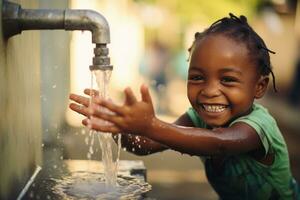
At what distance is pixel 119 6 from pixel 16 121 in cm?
2225

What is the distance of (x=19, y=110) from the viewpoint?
240cm

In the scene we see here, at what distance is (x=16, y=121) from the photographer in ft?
7.66

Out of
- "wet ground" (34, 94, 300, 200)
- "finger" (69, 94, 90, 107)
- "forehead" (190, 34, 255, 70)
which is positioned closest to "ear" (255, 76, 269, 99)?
"forehead" (190, 34, 255, 70)

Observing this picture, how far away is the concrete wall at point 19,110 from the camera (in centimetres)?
214

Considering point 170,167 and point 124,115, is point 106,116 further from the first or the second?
point 170,167

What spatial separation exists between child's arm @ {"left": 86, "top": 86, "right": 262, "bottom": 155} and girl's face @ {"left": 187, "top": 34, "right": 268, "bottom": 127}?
0.55 ft

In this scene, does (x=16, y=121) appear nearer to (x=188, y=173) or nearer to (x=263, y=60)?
(x=263, y=60)

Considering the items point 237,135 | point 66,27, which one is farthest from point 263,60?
point 66,27

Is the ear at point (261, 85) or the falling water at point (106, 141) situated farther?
the ear at point (261, 85)

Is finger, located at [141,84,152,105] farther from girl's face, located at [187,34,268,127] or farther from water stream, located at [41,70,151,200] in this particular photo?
girl's face, located at [187,34,268,127]

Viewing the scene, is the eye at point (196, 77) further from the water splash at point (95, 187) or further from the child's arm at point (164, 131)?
the water splash at point (95, 187)

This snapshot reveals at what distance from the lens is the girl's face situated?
2.35 m

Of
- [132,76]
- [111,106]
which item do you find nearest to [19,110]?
[111,106]

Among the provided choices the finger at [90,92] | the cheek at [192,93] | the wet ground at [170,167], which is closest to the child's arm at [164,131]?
the cheek at [192,93]
